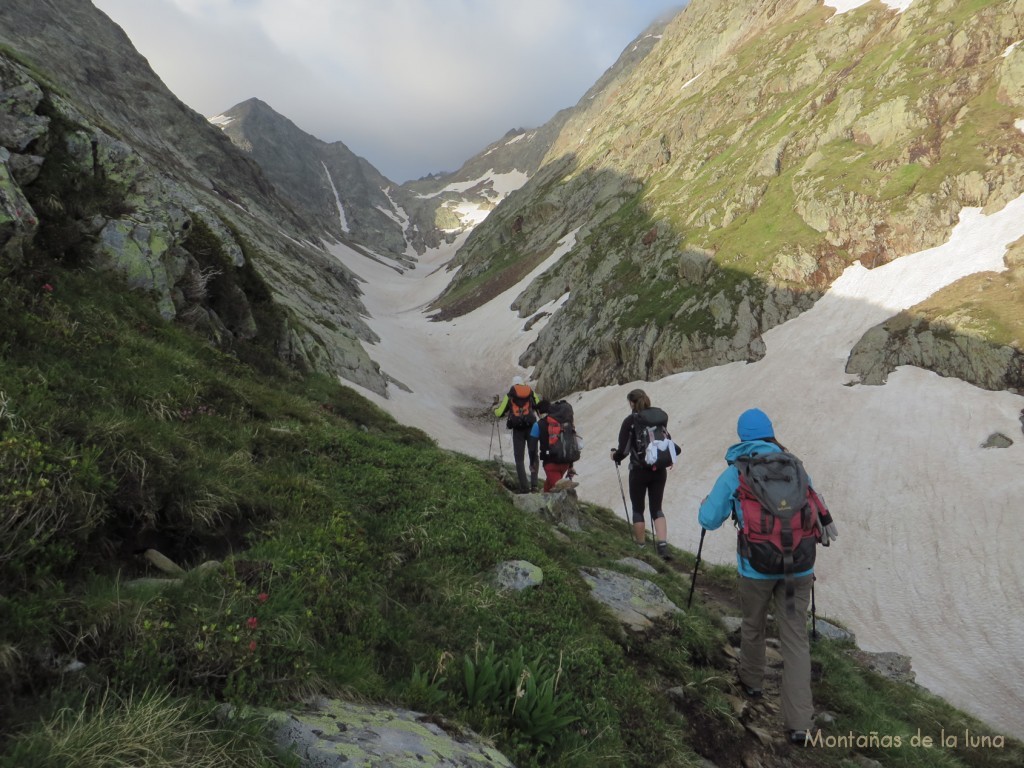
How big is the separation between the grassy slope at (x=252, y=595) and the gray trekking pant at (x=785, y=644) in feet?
1.37

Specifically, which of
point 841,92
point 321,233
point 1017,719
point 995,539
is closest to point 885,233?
point 841,92

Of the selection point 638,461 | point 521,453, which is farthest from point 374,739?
point 521,453

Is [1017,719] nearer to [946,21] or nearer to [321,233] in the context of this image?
[946,21]

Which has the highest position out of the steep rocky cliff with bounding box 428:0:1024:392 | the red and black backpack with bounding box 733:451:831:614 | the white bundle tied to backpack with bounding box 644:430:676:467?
the steep rocky cliff with bounding box 428:0:1024:392

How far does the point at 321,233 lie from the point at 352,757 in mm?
154968

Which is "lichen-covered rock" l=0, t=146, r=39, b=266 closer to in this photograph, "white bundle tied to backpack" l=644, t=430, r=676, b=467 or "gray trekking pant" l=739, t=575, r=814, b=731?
"gray trekking pant" l=739, t=575, r=814, b=731

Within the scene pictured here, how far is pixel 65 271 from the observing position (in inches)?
321

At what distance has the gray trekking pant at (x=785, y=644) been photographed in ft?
19.9

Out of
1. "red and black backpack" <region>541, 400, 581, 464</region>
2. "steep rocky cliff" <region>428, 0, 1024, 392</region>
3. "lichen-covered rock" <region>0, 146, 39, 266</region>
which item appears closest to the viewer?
"lichen-covered rock" <region>0, 146, 39, 266</region>

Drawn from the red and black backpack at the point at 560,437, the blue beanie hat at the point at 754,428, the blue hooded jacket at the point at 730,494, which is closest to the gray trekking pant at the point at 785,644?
the blue hooded jacket at the point at 730,494

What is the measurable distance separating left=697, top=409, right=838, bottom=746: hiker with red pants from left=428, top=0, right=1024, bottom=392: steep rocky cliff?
32.7 meters

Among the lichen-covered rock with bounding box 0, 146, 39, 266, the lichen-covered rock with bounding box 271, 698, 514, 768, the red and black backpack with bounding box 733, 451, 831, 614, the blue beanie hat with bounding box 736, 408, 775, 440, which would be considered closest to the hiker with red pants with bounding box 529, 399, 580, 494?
the blue beanie hat with bounding box 736, 408, 775, 440

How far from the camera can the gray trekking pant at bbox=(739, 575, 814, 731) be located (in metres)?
6.05

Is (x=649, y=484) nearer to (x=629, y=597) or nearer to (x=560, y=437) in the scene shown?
(x=560, y=437)
